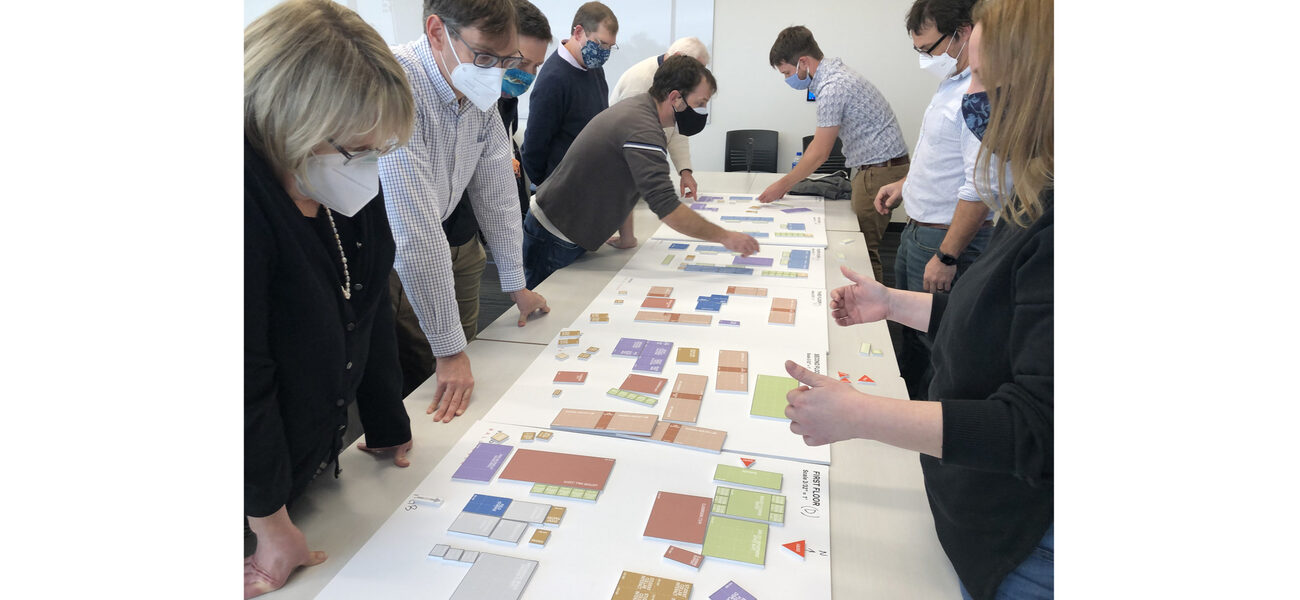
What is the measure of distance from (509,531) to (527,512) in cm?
5

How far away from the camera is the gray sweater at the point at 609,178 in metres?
2.39

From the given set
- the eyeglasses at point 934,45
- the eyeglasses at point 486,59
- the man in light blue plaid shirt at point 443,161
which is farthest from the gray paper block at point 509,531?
the eyeglasses at point 934,45

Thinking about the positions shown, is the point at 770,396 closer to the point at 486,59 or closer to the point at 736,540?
the point at 736,540

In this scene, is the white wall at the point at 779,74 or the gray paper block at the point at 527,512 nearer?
the gray paper block at the point at 527,512

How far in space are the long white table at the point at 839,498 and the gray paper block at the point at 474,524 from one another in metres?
0.13

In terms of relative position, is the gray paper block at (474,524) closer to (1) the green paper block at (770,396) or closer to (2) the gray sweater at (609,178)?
(1) the green paper block at (770,396)

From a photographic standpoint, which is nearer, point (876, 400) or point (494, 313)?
point (876, 400)

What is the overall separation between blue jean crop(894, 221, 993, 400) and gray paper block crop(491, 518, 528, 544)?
4.46ft

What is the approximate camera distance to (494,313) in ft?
13.4

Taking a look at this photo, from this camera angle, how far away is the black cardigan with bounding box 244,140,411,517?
848 mm

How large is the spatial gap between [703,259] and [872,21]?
4353 mm

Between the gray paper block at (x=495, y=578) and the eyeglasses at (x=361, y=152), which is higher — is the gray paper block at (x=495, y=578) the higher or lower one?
the lower one

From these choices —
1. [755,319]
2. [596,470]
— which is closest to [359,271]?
[596,470]

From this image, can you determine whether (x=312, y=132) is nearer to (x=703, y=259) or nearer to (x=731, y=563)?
(x=731, y=563)
